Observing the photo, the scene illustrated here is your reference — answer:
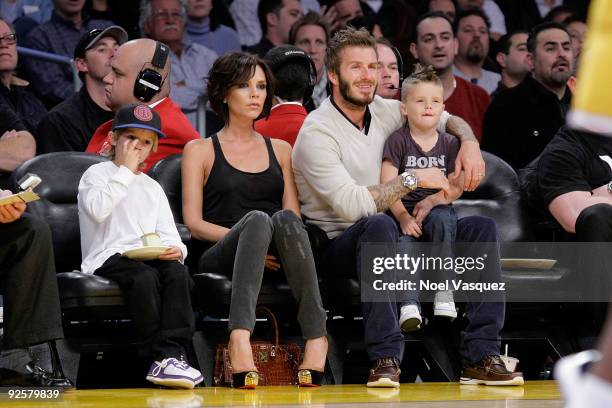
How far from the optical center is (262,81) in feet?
16.5

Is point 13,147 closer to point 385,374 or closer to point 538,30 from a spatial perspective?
point 385,374

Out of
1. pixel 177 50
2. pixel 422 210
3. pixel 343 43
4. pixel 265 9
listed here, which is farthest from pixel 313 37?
pixel 422 210

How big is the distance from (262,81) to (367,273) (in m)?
1.10

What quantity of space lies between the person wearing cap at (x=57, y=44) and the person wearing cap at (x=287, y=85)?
1.56m

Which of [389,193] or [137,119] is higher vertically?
[137,119]

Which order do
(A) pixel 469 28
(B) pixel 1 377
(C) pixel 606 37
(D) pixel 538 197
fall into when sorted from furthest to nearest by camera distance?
(A) pixel 469 28, (D) pixel 538 197, (B) pixel 1 377, (C) pixel 606 37

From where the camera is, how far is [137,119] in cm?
457

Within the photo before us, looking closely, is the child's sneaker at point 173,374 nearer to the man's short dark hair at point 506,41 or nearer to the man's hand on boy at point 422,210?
the man's hand on boy at point 422,210

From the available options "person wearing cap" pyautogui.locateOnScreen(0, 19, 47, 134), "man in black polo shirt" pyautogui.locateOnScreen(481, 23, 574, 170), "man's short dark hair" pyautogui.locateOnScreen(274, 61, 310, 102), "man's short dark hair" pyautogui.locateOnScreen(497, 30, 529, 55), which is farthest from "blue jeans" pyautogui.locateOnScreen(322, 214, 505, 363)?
"man's short dark hair" pyautogui.locateOnScreen(497, 30, 529, 55)

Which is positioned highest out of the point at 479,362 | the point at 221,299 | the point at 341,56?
the point at 341,56

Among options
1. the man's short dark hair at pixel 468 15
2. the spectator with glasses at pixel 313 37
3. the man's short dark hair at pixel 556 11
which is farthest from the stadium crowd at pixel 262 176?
the man's short dark hair at pixel 556 11

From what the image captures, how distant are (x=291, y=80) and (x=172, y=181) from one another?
0.96m

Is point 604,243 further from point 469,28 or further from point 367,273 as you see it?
point 469,28

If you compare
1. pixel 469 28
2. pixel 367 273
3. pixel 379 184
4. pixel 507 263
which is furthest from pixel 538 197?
pixel 469 28
